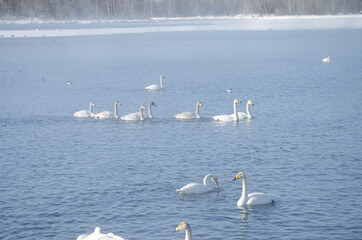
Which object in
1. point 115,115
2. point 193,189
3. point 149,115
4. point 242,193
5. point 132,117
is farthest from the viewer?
point 115,115

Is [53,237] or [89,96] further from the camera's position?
[89,96]

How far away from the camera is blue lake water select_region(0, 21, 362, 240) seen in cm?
1803

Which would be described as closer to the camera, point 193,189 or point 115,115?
point 193,189

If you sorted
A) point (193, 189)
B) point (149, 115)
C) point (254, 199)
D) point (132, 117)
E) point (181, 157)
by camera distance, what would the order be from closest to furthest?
point (254, 199) < point (193, 189) < point (181, 157) < point (132, 117) < point (149, 115)

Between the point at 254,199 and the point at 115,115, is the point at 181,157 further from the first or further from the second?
the point at 115,115

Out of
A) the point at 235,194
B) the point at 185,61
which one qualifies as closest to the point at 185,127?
the point at 235,194

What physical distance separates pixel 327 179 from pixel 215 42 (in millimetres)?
85434

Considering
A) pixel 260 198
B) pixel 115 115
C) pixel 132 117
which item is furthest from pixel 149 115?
pixel 260 198

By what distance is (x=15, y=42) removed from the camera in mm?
111125

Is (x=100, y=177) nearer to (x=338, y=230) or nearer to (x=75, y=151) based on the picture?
(x=75, y=151)

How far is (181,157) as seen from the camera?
25.2m

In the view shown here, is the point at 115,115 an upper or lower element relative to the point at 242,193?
upper

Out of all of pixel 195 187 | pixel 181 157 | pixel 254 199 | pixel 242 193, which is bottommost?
pixel 254 199

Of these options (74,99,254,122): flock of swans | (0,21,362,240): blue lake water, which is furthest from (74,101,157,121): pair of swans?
(0,21,362,240): blue lake water
